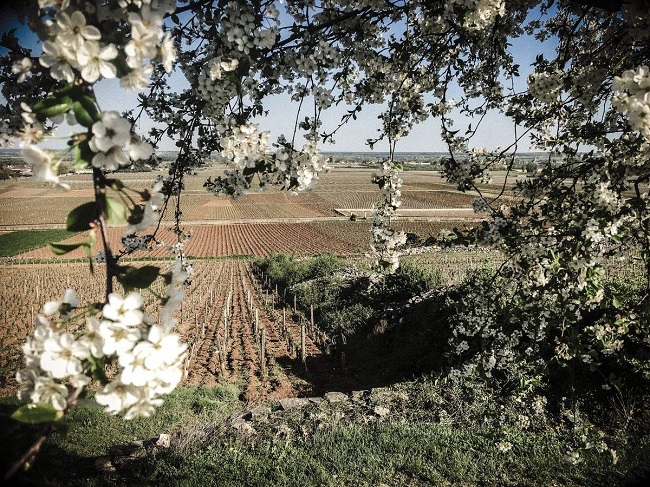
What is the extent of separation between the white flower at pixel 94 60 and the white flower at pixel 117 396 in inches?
27.5

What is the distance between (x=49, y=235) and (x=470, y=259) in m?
36.1

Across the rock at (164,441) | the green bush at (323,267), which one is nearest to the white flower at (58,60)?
the rock at (164,441)

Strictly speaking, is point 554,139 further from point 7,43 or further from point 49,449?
point 49,449

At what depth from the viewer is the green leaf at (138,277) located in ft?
3.63

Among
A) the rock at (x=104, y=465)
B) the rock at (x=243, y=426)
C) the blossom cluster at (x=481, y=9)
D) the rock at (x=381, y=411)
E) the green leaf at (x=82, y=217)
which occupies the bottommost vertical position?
the rock at (x=104, y=465)

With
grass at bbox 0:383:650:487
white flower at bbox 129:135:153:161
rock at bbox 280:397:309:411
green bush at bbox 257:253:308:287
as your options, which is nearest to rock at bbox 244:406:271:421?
grass at bbox 0:383:650:487

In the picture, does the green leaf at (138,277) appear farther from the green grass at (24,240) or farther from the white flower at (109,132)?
the green grass at (24,240)

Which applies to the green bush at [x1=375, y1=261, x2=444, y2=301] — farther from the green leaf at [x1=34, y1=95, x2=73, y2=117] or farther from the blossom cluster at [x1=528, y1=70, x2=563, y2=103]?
the green leaf at [x1=34, y1=95, x2=73, y2=117]

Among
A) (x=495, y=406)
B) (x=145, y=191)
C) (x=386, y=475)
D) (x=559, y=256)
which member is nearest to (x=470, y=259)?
(x=495, y=406)

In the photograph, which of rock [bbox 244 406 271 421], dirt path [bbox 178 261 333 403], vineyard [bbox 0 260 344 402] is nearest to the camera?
rock [bbox 244 406 271 421]

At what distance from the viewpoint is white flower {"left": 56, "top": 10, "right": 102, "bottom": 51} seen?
93 cm

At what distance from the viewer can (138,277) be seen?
1.13 metres

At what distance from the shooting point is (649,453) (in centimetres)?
486

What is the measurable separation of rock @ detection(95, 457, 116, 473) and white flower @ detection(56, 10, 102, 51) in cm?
559
